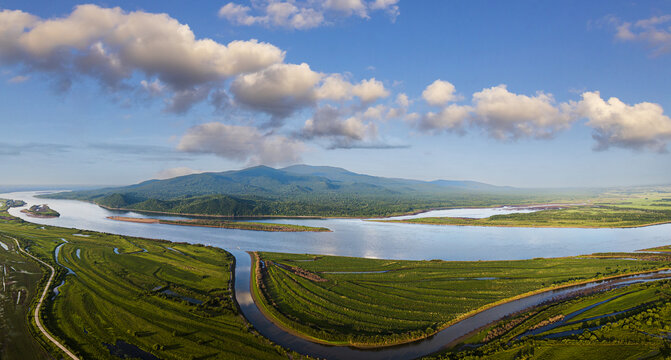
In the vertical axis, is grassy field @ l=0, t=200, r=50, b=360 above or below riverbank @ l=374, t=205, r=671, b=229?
below

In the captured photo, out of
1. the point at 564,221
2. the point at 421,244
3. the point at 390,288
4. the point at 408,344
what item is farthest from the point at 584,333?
the point at 564,221

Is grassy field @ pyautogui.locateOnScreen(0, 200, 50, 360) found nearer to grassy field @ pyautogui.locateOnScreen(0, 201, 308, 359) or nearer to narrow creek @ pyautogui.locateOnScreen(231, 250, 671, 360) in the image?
grassy field @ pyautogui.locateOnScreen(0, 201, 308, 359)

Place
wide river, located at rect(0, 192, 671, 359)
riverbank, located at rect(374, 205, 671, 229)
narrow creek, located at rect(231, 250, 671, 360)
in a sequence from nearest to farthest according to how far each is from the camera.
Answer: narrow creek, located at rect(231, 250, 671, 360), wide river, located at rect(0, 192, 671, 359), riverbank, located at rect(374, 205, 671, 229)

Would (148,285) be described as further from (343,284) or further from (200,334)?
(343,284)

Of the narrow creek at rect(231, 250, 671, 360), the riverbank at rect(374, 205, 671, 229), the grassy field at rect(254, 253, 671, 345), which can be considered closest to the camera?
the narrow creek at rect(231, 250, 671, 360)

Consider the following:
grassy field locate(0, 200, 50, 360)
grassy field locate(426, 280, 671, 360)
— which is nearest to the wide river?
grassy field locate(426, 280, 671, 360)
